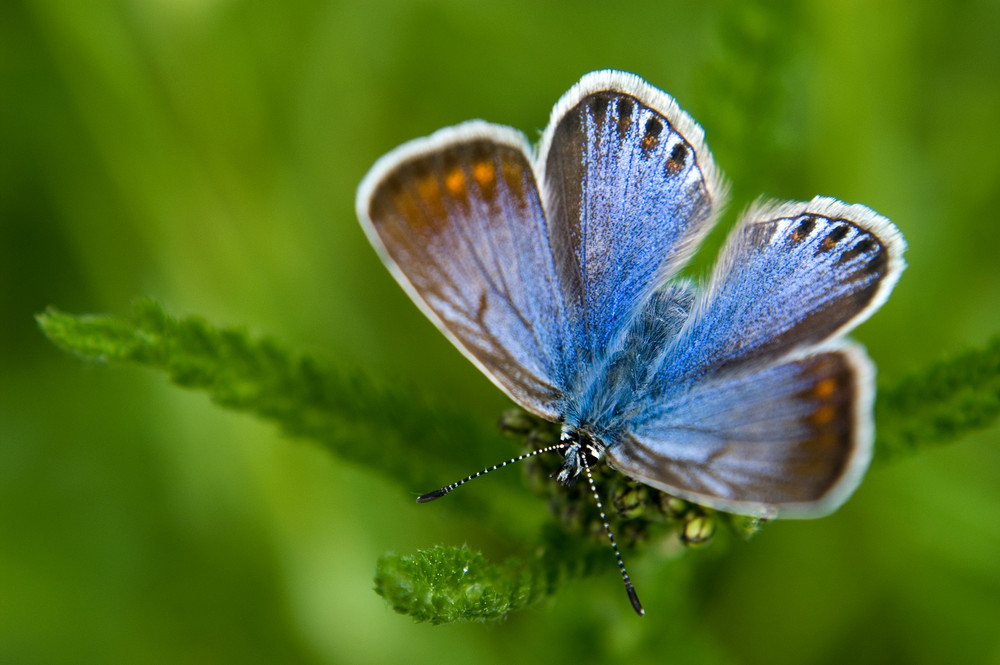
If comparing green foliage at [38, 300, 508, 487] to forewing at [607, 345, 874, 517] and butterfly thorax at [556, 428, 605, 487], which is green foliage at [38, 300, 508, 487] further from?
forewing at [607, 345, 874, 517]

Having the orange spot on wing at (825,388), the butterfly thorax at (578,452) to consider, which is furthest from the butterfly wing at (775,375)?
the butterfly thorax at (578,452)

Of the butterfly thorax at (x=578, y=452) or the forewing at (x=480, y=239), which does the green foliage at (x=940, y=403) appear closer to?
the butterfly thorax at (x=578, y=452)

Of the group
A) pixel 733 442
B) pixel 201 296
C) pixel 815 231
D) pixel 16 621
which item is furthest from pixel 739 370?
pixel 16 621

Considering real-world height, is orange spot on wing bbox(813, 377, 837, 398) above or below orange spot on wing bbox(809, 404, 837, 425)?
above

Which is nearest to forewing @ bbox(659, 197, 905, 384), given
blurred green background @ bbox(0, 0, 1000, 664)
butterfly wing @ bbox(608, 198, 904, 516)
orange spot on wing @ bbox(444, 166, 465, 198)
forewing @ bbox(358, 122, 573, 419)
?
butterfly wing @ bbox(608, 198, 904, 516)

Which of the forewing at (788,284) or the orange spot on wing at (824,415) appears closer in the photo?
the orange spot on wing at (824,415)

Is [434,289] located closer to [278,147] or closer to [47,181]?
[278,147]

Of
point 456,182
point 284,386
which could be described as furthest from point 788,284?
point 284,386
